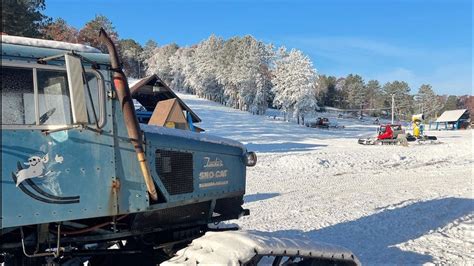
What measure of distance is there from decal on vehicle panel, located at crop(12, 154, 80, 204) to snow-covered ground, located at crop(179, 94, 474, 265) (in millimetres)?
3935

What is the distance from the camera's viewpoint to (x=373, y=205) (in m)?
11.3

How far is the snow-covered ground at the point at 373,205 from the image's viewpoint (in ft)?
25.1

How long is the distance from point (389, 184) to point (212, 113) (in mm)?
62296

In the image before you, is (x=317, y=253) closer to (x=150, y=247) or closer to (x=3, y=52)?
(x=150, y=247)

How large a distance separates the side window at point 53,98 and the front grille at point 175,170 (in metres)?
0.99

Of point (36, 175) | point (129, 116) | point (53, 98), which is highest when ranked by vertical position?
point (53, 98)

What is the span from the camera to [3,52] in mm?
3467

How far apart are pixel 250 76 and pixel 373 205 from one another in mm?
76198

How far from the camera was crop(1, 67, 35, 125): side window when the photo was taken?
3.46 meters

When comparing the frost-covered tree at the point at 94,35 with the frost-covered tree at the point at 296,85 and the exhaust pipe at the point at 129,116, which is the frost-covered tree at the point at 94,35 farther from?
the frost-covered tree at the point at 296,85

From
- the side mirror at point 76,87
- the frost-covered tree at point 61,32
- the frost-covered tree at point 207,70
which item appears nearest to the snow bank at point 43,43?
the side mirror at point 76,87

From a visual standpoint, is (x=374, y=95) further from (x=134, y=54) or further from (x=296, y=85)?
(x=134, y=54)

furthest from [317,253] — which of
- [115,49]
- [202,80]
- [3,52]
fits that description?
[202,80]

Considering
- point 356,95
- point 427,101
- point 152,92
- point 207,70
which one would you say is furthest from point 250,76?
point 427,101
